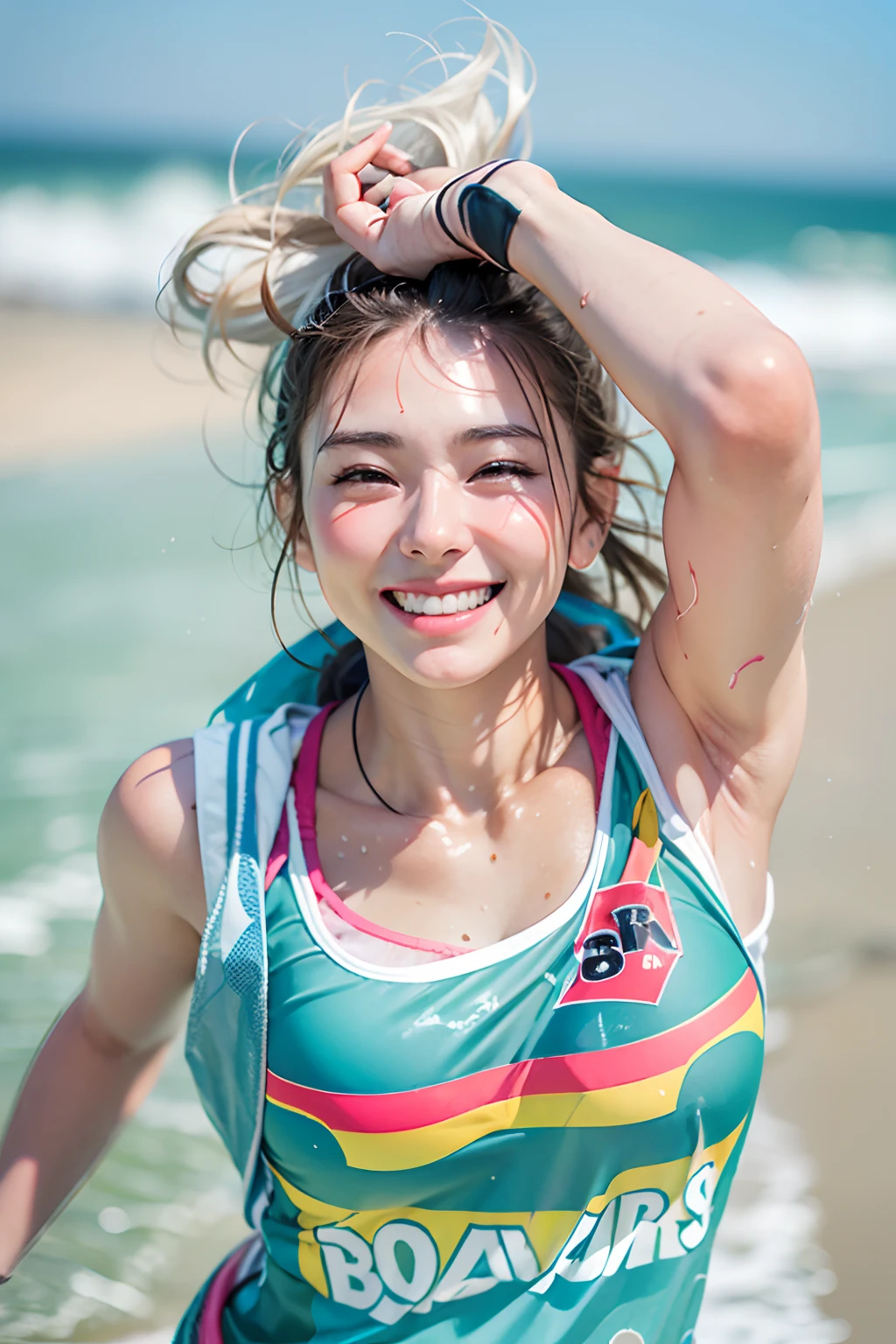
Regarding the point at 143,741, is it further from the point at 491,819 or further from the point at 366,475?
the point at 366,475

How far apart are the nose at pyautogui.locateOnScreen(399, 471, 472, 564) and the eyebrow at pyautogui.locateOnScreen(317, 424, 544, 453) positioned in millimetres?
62

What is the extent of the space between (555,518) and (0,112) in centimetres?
3888

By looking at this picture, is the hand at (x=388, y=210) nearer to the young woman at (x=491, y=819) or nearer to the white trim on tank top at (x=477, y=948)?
the young woman at (x=491, y=819)

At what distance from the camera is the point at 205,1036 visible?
1.91 metres

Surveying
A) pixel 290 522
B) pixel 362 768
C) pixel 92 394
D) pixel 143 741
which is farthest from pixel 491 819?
pixel 92 394

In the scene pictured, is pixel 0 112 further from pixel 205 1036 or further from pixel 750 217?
pixel 205 1036

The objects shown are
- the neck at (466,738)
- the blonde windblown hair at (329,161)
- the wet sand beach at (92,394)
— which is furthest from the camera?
the wet sand beach at (92,394)

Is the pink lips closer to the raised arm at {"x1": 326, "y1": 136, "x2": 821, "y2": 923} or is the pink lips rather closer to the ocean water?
the raised arm at {"x1": 326, "y1": 136, "x2": 821, "y2": 923}

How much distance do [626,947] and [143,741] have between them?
4208 millimetres

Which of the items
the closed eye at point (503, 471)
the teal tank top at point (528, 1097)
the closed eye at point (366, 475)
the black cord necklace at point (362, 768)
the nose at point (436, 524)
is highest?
the closed eye at point (503, 471)

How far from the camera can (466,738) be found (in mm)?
1981

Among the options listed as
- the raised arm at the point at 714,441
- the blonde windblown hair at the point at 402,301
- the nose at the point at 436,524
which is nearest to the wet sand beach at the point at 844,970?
the blonde windblown hair at the point at 402,301

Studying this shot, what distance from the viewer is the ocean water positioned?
3.01 meters

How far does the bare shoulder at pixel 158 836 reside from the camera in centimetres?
188
